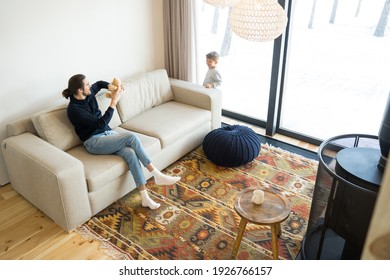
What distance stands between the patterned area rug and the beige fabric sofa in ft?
0.59

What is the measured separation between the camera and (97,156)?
2869 millimetres

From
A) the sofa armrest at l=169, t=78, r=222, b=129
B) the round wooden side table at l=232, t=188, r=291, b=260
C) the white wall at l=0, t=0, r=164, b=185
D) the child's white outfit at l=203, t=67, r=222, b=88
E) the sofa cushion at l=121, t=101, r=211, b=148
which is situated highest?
the white wall at l=0, t=0, r=164, b=185

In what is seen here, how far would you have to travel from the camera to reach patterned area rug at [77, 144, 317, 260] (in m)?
2.52

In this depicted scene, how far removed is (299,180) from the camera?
3.25m

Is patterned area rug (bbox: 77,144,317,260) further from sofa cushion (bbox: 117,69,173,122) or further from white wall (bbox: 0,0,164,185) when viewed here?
white wall (bbox: 0,0,164,185)

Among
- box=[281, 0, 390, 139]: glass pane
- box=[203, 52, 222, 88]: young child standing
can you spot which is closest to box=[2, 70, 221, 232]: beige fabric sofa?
box=[203, 52, 222, 88]: young child standing

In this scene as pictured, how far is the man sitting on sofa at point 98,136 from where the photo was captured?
281cm

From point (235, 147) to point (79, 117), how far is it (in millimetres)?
1390

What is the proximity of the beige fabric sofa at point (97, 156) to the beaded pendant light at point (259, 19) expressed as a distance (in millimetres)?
1308

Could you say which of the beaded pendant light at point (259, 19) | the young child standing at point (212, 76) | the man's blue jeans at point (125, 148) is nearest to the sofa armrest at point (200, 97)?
the young child standing at point (212, 76)

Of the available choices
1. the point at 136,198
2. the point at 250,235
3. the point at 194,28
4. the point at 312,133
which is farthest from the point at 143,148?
the point at 312,133

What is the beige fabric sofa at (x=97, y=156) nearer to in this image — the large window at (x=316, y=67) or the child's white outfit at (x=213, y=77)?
the child's white outfit at (x=213, y=77)

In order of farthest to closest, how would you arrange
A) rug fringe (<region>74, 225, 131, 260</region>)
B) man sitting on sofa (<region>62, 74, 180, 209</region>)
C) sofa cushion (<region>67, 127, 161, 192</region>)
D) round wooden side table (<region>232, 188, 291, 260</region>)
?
1. man sitting on sofa (<region>62, 74, 180, 209</region>)
2. sofa cushion (<region>67, 127, 161, 192</region>)
3. rug fringe (<region>74, 225, 131, 260</region>)
4. round wooden side table (<region>232, 188, 291, 260</region>)

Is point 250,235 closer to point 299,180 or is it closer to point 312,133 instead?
point 299,180
